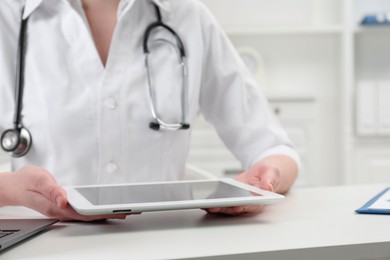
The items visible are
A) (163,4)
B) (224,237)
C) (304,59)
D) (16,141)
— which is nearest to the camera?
(224,237)

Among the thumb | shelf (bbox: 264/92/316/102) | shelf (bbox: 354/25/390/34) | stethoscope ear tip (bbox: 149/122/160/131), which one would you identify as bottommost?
the thumb

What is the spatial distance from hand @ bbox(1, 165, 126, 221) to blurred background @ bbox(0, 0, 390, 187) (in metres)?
1.90

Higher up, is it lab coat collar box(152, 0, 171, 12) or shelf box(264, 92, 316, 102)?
shelf box(264, 92, 316, 102)

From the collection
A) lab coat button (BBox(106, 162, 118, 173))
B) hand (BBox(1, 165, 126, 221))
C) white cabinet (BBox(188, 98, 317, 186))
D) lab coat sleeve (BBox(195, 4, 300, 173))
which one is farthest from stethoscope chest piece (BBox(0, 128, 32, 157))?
white cabinet (BBox(188, 98, 317, 186))

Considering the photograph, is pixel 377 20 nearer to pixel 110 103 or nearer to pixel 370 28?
pixel 370 28

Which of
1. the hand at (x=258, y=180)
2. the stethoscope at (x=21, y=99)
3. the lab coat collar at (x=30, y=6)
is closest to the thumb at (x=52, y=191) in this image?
the hand at (x=258, y=180)

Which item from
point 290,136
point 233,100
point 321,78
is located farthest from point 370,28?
point 233,100

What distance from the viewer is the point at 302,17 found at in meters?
2.88

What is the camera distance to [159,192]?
2.37ft

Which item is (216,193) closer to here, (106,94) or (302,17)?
(106,94)

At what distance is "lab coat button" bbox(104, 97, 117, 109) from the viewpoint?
1.04 metres

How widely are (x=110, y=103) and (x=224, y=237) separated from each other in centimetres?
49

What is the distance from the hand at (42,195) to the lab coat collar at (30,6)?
1.33 ft

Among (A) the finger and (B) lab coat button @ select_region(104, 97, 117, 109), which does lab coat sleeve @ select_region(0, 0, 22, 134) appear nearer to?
(B) lab coat button @ select_region(104, 97, 117, 109)
